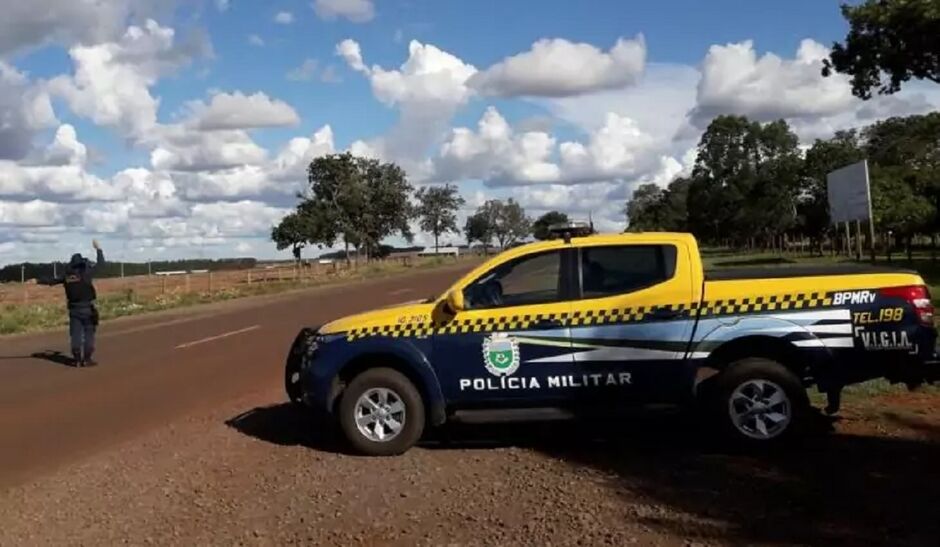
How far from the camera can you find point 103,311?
1308 inches

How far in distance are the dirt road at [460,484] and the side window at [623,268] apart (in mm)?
1183

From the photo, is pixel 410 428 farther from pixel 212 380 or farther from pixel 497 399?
pixel 212 380

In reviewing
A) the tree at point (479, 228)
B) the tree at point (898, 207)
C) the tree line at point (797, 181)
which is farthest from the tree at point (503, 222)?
the tree at point (898, 207)

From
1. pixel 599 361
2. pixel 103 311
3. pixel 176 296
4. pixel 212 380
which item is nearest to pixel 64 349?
pixel 212 380

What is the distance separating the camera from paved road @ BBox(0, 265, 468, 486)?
387 inches

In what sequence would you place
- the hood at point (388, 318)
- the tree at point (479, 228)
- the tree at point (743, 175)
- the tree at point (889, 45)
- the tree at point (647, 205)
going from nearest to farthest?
1. the hood at point (388, 318)
2. the tree at point (889, 45)
3. the tree at point (743, 175)
4. the tree at point (647, 205)
5. the tree at point (479, 228)

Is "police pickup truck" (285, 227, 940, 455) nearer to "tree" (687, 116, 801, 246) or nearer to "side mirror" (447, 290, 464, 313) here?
"side mirror" (447, 290, 464, 313)

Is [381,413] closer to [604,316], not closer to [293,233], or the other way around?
[604,316]

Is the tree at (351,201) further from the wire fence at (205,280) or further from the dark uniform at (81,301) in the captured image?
the dark uniform at (81,301)

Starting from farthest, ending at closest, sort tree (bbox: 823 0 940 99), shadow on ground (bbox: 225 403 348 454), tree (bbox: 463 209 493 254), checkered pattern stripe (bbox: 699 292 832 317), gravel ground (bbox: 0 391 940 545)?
tree (bbox: 463 209 493 254), tree (bbox: 823 0 940 99), shadow on ground (bbox: 225 403 348 454), checkered pattern stripe (bbox: 699 292 832 317), gravel ground (bbox: 0 391 940 545)

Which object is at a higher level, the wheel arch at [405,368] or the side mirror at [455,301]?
the side mirror at [455,301]

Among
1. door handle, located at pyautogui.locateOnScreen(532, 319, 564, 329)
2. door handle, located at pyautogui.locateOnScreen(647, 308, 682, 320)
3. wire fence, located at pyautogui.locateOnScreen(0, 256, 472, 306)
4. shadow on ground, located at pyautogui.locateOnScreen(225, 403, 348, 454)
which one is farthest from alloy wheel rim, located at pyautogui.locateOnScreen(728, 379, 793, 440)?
wire fence, located at pyautogui.locateOnScreen(0, 256, 472, 306)

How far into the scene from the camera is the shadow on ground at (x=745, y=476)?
5.88 meters

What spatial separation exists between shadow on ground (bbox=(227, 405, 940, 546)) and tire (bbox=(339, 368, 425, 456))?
45cm
